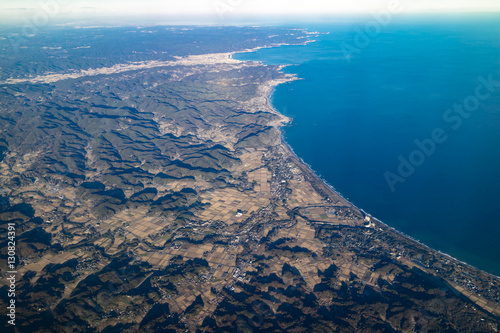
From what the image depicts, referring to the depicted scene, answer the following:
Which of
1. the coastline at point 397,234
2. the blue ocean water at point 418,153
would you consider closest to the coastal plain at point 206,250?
the coastline at point 397,234

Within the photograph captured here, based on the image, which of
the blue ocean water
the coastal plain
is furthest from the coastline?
the blue ocean water

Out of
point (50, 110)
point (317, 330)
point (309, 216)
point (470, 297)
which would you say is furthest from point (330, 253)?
point (50, 110)

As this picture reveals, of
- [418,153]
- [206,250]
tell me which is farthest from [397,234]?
[418,153]

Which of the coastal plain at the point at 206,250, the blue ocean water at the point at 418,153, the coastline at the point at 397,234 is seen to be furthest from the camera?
the blue ocean water at the point at 418,153

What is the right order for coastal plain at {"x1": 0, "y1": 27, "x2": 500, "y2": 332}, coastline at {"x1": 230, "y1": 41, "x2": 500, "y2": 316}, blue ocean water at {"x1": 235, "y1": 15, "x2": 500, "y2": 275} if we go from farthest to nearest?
1. blue ocean water at {"x1": 235, "y1": 15, "x2": 500, "y2": 275}
2. coastline at {"x1": 230, "y1": 41, "x2": 500, "y2": 316}
3. coastal plain at {"x1": 0, "y1": 27, "x2": 500, "y2": 332}

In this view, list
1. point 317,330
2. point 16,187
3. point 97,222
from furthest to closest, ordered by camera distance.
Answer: point 16,187
point 97,222
point 317,330

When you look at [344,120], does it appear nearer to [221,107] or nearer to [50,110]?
[221,107]

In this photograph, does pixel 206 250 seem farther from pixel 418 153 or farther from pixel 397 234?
pixel 418 153

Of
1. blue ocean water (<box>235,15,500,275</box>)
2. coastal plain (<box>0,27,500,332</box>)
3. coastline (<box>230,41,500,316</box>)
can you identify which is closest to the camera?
coastal plain (<box>0,27,500,332</box>)

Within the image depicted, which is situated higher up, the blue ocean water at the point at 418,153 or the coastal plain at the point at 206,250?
the blue ocean water at the point at 418,153

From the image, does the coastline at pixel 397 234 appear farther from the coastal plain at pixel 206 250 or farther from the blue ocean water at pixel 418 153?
the blue ocean water at pixel 418 153

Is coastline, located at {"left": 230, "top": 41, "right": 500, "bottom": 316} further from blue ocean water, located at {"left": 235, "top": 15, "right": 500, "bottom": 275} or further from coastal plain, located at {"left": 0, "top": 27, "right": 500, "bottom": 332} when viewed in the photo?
blue ocean water, located at {"left": 235, "top": 15, "right": 500, "bottom": 275}
